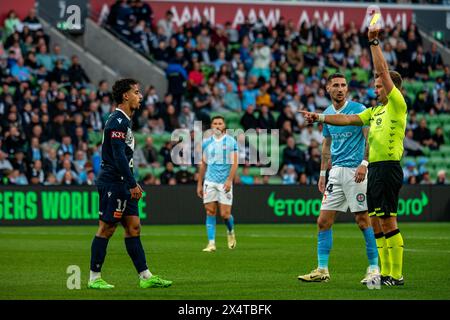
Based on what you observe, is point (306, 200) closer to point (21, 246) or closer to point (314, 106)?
point (314, 106)

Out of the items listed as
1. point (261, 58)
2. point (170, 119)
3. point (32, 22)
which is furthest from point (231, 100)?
point (32, 22)

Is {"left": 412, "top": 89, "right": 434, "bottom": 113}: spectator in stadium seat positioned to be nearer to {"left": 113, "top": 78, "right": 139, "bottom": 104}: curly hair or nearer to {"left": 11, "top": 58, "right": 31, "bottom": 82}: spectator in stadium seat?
{"left": 11, "top": 58, "right": 31, "bottom": 82}: spectator in stadium seat

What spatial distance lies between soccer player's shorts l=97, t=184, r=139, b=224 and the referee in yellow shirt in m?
2.45

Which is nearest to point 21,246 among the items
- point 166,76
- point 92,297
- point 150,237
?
point 150,237

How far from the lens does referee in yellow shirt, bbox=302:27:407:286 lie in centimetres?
1222

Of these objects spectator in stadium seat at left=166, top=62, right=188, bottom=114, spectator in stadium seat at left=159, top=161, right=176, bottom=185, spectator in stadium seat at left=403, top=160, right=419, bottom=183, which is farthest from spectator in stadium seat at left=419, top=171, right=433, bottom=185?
spectator in stadium seat at left=159, top=161, right=176, bottom=185

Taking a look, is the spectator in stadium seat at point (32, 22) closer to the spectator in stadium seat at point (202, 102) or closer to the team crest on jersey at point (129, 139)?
the spectator in stadium seat at point (202, 102)

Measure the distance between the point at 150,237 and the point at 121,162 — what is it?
1112cm

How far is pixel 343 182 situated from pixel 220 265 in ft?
10.4

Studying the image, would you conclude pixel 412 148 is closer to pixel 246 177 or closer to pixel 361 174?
pixel 246 177

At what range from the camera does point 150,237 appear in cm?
2281

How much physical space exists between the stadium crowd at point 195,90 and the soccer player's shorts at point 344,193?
50.5ft

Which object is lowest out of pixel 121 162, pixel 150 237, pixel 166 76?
pixel 150 237

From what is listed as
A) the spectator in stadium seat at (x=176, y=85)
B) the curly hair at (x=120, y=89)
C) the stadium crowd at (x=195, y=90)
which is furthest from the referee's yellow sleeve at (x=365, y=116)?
the spectator in stadium seat at (x=176, y=85)
